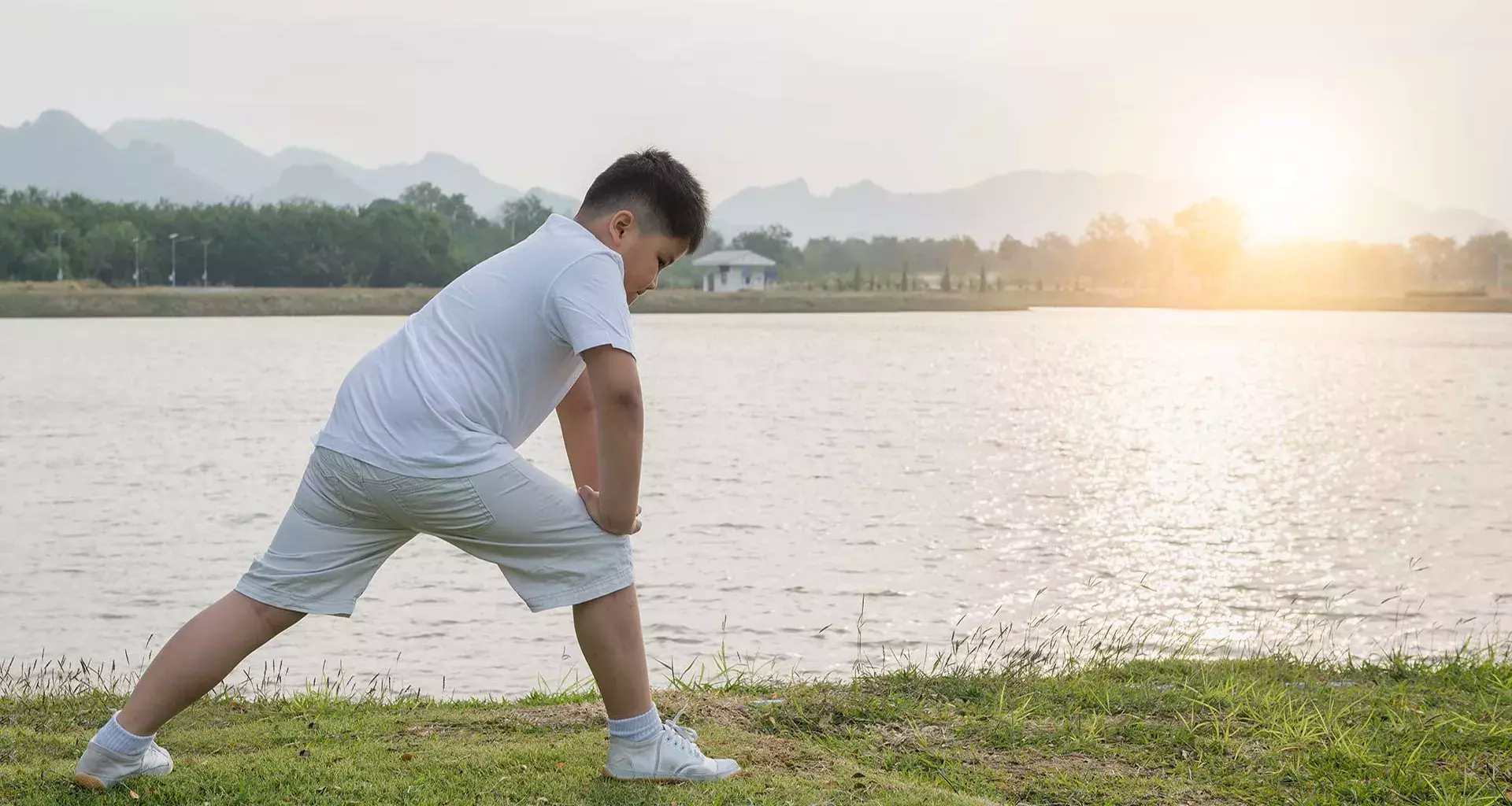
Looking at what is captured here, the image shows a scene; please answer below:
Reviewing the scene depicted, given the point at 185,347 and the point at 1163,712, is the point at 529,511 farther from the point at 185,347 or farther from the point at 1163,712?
the point at 185,347

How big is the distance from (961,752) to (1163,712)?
0.92 metres

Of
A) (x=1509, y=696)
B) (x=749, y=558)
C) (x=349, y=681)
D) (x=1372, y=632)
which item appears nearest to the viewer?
(x=1509, y=696)

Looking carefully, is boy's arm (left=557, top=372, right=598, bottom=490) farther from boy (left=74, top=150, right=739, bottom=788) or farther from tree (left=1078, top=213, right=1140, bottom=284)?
tree (left=1078, top=213, right=1140, bottom=284)

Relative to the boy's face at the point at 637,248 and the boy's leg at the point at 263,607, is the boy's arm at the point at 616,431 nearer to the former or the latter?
the boy's face at the point at 637,248

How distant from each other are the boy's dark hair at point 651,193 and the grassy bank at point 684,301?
7870 cm

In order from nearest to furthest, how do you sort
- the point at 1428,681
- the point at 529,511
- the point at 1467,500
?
the point at 529,511 → the point at 1428,681 → the point at 1467,500

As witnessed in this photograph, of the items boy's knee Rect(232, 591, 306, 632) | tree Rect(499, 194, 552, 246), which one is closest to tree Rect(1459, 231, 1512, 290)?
tree Rect(499, 194, 552, 246)

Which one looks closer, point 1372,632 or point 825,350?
point 1372,632

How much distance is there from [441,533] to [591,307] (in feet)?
2.35

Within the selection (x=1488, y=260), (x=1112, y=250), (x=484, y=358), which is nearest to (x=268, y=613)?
(x=484, y=358)

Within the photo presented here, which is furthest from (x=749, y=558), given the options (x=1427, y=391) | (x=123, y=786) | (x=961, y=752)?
(x=1427, y=391)

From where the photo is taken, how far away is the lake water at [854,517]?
8836 millimetres

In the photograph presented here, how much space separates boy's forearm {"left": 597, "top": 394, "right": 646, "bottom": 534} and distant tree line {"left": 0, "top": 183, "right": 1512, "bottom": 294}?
102 m

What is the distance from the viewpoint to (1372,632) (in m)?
8.61
